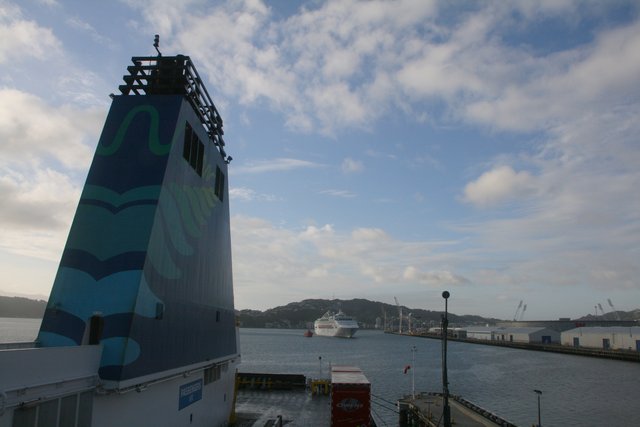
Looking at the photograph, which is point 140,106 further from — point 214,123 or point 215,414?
point 215,414

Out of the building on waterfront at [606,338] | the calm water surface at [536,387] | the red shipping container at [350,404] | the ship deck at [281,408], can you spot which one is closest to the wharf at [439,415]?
the red shipping container at [350,404]

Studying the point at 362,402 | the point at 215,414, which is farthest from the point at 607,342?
the point at 215,414

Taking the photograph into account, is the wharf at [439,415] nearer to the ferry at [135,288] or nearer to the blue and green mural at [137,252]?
the ferry at [135,288]

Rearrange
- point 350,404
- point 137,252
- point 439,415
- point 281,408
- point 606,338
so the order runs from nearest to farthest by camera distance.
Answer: point 137,252 → point 350,404 → point 439,415 → point 281,408 → point 606,338

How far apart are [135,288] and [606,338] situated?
151689 mm

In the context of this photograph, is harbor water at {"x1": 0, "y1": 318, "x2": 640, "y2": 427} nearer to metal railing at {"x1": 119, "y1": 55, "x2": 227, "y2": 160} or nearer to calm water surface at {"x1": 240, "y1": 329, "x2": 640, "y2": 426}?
calm water surface at {"x1": 240, "y1": 329, "x2": 640, "y2": 426}

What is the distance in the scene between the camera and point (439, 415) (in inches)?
1204

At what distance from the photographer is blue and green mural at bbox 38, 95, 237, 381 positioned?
12.8 m

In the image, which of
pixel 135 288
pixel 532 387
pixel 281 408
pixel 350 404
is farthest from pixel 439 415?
pixel 532 387

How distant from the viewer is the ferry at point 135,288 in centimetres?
1048

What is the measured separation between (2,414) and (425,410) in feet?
95.7

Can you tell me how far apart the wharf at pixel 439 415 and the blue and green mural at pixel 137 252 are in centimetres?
1812

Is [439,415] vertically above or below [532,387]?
above

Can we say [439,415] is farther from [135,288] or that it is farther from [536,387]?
[536,387]
